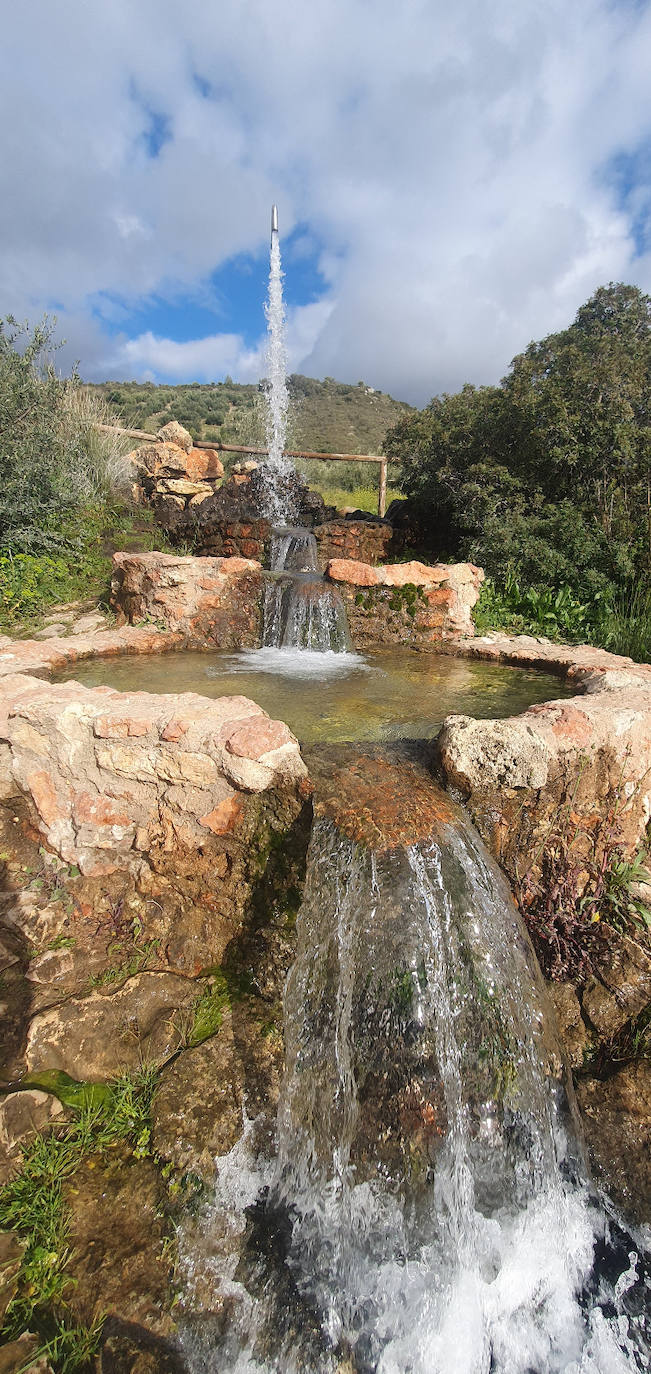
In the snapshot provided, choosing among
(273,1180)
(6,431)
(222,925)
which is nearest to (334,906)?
(222,925)

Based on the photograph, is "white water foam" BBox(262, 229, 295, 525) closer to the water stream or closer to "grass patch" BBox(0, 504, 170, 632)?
"grass patch" BBox(0, 504, 170, 632)

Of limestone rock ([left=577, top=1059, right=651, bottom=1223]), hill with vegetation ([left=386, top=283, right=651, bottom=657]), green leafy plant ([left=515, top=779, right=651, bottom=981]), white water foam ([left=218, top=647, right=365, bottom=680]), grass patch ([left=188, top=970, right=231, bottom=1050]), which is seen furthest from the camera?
hill with vegetation ([left=386, top=283, right=651, bottom=657])

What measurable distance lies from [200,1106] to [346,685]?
8.76 ft

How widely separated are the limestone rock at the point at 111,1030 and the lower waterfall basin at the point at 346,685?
1.26 m

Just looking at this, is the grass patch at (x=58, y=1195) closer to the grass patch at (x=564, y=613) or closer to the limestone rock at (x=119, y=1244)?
the limestone rock at (x=119, y=1244)

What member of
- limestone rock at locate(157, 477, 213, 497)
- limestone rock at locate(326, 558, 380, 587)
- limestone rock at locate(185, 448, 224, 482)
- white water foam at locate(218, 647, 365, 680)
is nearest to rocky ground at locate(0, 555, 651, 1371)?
white water foam at locate(218, 647, 365, 680)

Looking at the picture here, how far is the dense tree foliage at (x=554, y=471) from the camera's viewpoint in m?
6.86

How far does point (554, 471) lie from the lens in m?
7.65

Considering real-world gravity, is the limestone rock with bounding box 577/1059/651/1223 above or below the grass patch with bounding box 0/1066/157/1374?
below

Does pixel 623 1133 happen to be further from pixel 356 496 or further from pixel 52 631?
pixel 356 496

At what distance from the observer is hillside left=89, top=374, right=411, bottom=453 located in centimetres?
2317

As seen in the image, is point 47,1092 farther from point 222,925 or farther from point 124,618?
point 124,618

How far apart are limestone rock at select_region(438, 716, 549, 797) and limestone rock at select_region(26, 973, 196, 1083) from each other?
4.33 feet

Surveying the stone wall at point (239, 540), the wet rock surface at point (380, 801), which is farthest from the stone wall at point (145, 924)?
the stone wall at point (239, 540)
